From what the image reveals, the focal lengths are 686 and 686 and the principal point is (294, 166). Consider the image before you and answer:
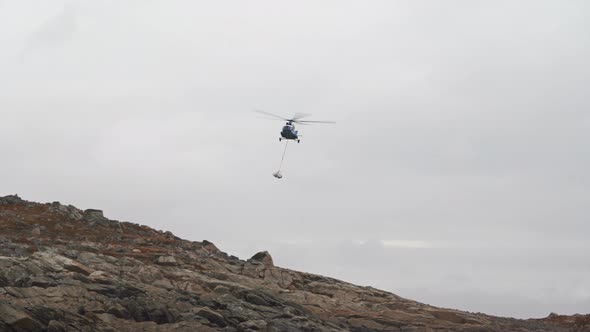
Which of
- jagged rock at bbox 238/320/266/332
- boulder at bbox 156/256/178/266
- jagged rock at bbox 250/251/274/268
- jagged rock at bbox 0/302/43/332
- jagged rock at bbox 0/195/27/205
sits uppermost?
jagged rock at bbox 0/195/27/205

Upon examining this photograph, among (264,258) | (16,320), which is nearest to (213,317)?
(16,320)

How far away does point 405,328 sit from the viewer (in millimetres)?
50844

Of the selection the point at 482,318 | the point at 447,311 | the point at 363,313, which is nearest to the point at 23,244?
the point at 363,313

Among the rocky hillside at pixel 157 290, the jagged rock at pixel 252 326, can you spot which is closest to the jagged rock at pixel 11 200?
the rocky hillside at pixel 157 290

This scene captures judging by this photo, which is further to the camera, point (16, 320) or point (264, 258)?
point (264, 258)

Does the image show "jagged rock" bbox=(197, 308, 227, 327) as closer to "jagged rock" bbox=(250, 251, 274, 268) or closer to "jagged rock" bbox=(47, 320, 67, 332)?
"jagged rock" bbox=(47, 320, 67, 332)

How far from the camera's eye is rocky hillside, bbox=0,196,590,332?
39875 millimetres

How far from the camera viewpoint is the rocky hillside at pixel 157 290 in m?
39.9

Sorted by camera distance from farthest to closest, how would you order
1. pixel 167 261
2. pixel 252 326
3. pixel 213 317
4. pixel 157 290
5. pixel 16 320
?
pixel 167 261 < pixel 157 290 < pixel 252 326 < pixel 213 317 < pixel 16 320

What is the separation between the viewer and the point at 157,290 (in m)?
45.6

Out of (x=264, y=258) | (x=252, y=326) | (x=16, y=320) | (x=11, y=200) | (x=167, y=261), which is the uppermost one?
(x=11, y=200)

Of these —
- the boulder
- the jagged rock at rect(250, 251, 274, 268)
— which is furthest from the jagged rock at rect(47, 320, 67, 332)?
the jagged rock at rect(250, 251, 274, 268)

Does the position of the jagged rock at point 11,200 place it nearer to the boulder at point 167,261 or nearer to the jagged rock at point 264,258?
the boulder at point 167,261

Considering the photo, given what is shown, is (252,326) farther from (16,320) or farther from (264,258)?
(264,258)
